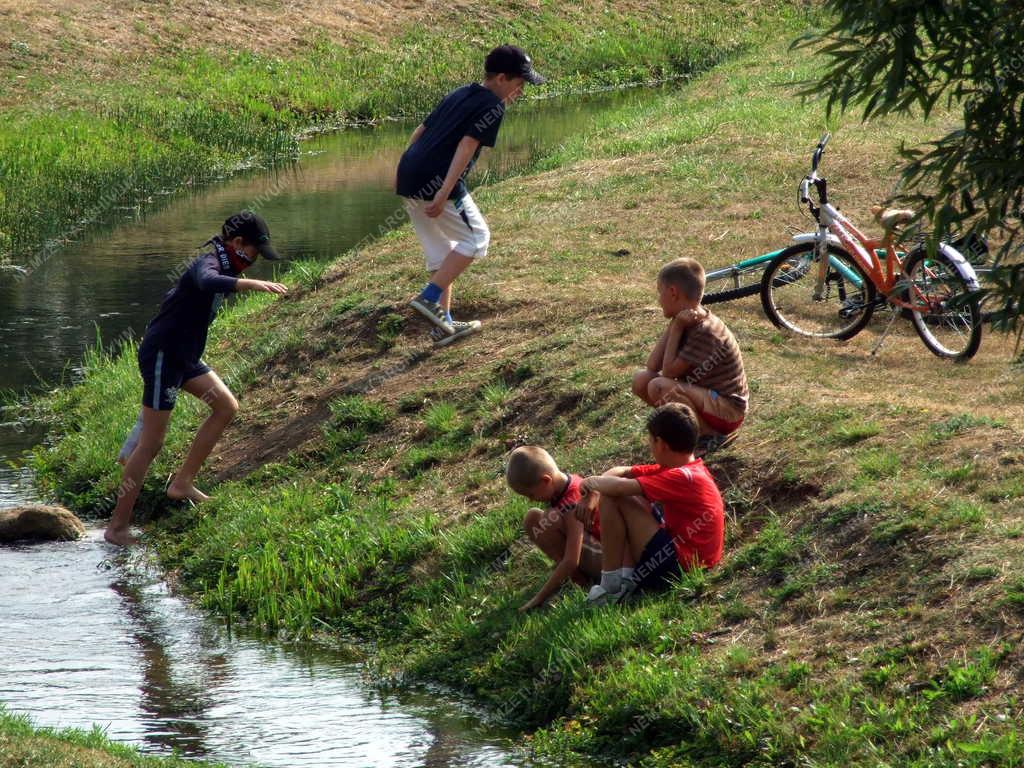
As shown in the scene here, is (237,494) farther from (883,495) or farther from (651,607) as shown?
(883,495)

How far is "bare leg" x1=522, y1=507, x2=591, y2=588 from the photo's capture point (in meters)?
7.23

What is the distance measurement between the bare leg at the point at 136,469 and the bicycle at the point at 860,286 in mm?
4232

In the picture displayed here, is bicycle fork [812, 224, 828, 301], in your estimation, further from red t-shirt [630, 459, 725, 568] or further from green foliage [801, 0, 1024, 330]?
green foliage [801, 0, 1024, 330]

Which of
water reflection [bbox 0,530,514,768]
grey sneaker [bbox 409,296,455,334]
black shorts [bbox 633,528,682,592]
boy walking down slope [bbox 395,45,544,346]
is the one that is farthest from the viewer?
grey sneaker [bbox 409,296,455,334]

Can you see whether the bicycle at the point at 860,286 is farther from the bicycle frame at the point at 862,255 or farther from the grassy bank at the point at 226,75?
the grassy bank at the point at 226,75

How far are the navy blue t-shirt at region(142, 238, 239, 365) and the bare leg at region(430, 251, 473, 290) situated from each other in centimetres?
160

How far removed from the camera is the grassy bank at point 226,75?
20938 millimetres

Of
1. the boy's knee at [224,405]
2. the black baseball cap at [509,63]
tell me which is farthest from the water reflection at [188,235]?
the black baseball cap at [509,63]

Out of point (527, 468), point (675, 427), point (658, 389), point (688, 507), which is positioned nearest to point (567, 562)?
point (527, 468)

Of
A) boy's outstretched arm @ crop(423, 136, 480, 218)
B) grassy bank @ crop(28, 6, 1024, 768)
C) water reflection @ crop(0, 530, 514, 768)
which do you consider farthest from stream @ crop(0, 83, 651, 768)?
boy's outstretched arm @ crop(423, 136, 480, 218)

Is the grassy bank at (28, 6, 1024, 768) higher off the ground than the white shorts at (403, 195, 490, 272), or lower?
lower

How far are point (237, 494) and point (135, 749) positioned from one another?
12.6 ft

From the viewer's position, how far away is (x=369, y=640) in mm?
8188

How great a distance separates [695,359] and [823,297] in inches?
111
